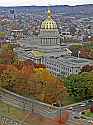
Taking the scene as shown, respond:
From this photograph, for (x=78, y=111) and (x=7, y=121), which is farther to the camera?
(x=78, y=111)

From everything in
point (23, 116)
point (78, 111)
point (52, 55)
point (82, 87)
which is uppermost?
point (52, 55)

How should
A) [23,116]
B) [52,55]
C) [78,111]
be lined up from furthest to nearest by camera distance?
[52,55] < [78,111] < [23,116]

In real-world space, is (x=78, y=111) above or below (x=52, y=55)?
below

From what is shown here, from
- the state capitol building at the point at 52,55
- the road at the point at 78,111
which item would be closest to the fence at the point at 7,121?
the road at the point at 78,111

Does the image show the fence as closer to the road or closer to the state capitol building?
the road

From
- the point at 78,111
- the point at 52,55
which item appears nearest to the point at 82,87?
the point at 78,111

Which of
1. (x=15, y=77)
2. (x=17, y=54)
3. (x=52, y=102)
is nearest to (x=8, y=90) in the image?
(x=15, y=77)

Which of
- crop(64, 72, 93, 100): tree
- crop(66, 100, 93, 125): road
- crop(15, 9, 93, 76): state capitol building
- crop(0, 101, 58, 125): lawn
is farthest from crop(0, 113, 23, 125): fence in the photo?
crop(15, 9, 93, 76): state capitol building

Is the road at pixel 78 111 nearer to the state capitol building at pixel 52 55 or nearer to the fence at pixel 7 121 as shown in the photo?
the fence at pixel 7 121

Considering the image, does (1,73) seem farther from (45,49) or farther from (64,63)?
(45,49)

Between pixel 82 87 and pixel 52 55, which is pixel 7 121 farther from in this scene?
pixel 52 55

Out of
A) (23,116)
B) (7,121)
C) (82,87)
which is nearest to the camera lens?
(7,121)
